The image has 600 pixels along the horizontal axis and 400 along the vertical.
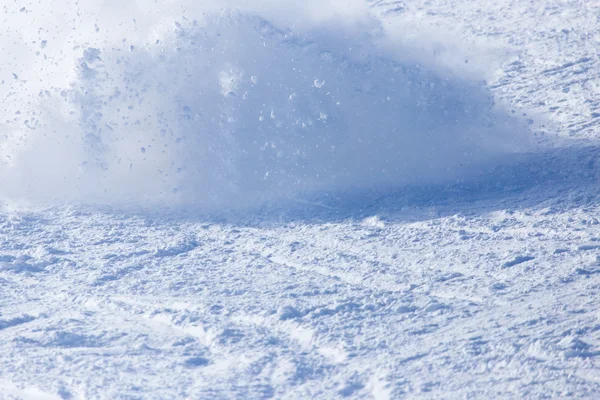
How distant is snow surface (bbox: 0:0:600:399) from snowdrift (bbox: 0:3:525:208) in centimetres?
2

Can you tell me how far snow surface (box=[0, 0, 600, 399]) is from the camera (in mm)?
4172

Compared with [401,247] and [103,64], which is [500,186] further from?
[103,64]

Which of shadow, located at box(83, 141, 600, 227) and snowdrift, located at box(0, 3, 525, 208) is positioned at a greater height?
snowdrift, located at box(0, 3, 525, 208)

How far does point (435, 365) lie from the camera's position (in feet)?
13.2

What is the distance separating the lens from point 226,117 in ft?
23.7

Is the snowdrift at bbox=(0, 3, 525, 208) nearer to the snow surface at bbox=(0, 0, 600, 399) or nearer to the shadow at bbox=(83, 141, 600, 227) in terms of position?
the snow surface at bbox=(0, 0, 600, 399)

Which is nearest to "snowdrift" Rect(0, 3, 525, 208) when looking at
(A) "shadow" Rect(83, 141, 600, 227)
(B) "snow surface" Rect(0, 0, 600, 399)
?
(B) "snow surface" Rect(0, 0, 600, 399)

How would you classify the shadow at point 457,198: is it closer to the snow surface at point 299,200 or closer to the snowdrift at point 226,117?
the snow surface at point 299,200

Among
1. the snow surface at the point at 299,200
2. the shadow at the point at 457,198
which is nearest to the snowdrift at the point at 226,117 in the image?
the snow surface at the point at 299,200

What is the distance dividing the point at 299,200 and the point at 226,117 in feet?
3.74

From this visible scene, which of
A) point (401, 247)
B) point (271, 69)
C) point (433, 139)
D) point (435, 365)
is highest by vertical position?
point (271, 69)

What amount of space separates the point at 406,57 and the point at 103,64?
9.29 ft

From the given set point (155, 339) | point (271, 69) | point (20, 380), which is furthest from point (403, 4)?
point (20, 380)

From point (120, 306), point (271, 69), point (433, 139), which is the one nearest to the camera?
point (120, 306)
